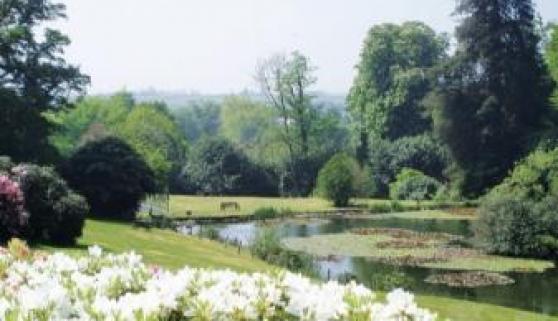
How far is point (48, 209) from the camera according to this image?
22.5 metres

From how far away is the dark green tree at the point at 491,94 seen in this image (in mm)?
62844

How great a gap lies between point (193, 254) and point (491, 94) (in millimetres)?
43400

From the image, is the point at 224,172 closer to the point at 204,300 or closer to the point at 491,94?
the point at 491,94

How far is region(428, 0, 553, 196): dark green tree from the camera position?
62.8 meters

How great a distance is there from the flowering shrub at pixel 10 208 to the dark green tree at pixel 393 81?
213 ft

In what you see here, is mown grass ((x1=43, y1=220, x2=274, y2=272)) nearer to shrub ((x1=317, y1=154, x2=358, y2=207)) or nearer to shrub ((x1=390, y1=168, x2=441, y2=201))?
shrub ((x1=317, y1=154, x2=358, y2=207))

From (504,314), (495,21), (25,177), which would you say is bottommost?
(504,314)

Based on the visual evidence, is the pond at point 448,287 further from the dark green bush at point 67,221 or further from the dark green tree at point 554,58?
the dark green tree at point 554,58

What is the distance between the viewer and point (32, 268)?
665 centimetres

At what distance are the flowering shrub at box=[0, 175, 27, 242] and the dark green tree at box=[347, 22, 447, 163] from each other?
213ft

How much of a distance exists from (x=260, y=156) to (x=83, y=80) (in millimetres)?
41299

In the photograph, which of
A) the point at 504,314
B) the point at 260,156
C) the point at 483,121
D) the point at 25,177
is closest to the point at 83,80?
the point at 25,177

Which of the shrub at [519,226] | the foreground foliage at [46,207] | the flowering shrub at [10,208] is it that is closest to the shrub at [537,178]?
the shrub at [519,226]

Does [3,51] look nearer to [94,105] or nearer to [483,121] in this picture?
[483,121]
